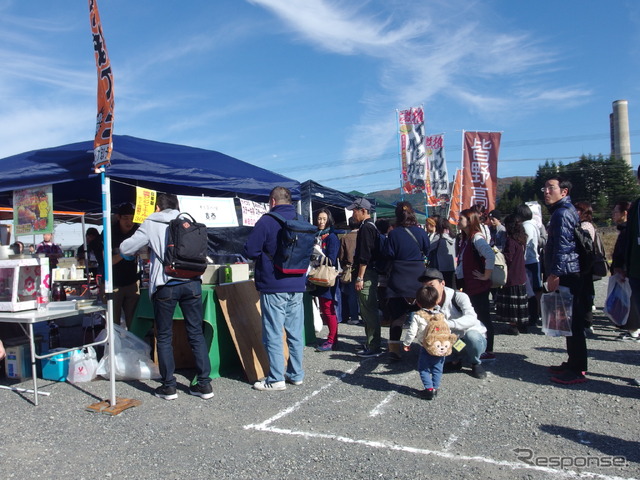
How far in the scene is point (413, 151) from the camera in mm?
15539

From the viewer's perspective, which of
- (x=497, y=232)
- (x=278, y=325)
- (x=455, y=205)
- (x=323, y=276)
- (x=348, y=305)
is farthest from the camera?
(x=455, y=205)

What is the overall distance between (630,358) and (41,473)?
5.44 m

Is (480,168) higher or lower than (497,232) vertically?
higher

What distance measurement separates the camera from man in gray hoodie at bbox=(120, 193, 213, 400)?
4.02 metres

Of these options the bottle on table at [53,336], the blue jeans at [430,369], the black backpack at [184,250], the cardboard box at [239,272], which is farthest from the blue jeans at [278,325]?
the bottle on table at [53,336]

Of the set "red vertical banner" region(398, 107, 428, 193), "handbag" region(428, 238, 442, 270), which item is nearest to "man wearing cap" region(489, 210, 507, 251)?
"handbag" region(428, 238, 442, 270)

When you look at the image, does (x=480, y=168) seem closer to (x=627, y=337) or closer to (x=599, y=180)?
(x=627, y=337)

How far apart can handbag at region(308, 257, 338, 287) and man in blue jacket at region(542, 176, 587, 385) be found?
2.24m

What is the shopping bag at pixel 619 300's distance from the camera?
4.40m

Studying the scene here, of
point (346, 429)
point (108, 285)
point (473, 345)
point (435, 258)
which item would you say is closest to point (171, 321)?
point (108, 285)

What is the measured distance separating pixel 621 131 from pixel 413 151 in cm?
4753

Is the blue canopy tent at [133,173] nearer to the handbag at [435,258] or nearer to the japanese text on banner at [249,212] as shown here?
the japanese text on banner at [249,212]

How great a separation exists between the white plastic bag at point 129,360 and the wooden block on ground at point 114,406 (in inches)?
23.0

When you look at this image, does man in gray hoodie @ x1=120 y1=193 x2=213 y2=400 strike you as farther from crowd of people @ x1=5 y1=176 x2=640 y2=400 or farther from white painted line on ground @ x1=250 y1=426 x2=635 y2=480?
white painted line on ground @ x1=250 y1=426 x2=635 y2=480
